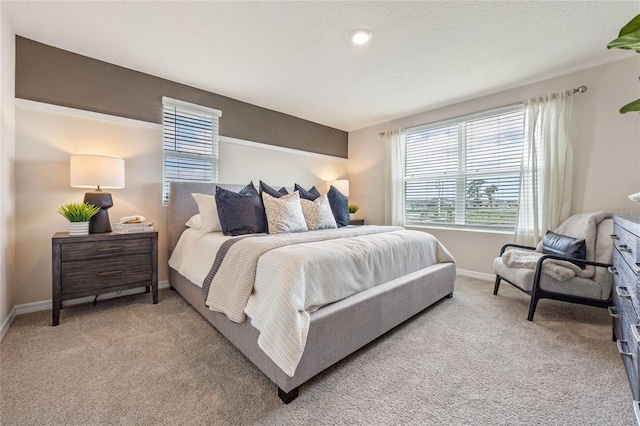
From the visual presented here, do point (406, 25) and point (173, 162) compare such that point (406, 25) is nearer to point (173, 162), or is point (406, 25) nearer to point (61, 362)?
point (173, 162)

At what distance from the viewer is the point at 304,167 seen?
4.60 m

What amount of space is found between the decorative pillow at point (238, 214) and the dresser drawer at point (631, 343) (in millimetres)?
2511

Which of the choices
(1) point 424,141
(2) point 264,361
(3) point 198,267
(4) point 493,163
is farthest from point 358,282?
(1) point 424,141

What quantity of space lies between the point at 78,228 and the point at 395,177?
4057mm

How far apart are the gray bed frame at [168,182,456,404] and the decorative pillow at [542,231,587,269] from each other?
892 mm

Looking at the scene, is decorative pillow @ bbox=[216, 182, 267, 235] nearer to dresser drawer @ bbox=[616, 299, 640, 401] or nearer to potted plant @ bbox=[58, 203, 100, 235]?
potted plant @ bbox=[58, 203, 100, 235]

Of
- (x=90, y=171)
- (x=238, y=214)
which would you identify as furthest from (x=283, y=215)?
(x=90, y=171)

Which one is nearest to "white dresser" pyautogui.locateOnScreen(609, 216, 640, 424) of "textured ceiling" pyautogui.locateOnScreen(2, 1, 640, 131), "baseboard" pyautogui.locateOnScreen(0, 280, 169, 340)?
"textured ceiling" pyautogui.locateOnScreen(2, 1, 640, 131)

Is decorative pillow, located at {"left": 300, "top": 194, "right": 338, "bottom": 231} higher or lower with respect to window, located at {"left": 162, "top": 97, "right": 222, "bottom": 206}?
lower

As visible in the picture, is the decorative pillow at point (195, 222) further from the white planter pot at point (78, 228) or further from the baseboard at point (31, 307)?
the baseboard at point (31, 307)

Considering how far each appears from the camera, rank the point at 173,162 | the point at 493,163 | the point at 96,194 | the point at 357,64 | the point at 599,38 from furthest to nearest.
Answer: the point at 493,163
the point at 173,162
the point at 357,64
the point at 96,194
the point at 599,38

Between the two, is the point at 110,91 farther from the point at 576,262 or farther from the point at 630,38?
the point at 576,262

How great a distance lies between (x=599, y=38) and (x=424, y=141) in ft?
6.87

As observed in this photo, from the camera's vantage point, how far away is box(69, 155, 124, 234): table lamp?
2348 mm
